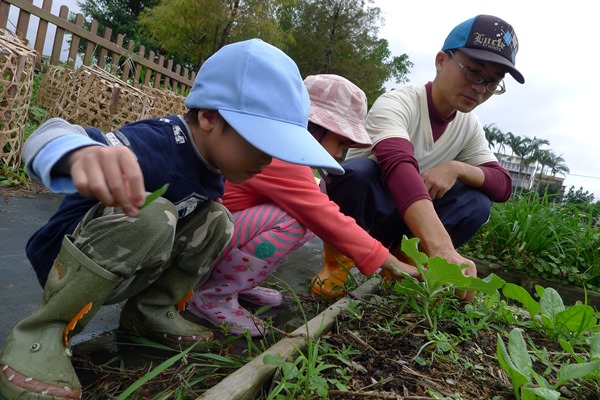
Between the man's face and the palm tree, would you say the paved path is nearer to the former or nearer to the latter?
the man's face

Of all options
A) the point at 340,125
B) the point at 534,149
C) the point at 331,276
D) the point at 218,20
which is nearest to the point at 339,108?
the point at 340,125

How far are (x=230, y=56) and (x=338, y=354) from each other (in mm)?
758

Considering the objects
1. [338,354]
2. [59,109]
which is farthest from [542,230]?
[59,109]

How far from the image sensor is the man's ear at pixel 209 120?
1.14 meters

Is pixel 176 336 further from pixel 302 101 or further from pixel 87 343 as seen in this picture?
pixel 302 101

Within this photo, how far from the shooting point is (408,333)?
48.0 inches

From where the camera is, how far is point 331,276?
6.51ft

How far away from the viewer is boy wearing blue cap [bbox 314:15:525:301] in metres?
1.73

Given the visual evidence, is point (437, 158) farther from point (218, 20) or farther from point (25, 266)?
point (218, 20)

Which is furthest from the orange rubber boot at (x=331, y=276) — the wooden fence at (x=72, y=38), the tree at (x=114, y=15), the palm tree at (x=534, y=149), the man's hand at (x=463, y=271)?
the palm tree at (x=534, y=149)

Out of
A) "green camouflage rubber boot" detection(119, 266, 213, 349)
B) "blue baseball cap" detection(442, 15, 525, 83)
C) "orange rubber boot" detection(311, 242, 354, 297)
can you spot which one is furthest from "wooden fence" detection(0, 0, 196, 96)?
"green camouflage rubber boot" detection(119, 266, 213, 349)

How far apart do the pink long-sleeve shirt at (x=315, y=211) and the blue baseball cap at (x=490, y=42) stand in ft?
2.69

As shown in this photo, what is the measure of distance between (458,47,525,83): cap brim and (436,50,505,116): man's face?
0.04 meters

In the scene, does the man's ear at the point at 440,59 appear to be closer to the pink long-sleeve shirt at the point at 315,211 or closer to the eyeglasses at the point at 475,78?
the eyeglasses at the point at 475,78
